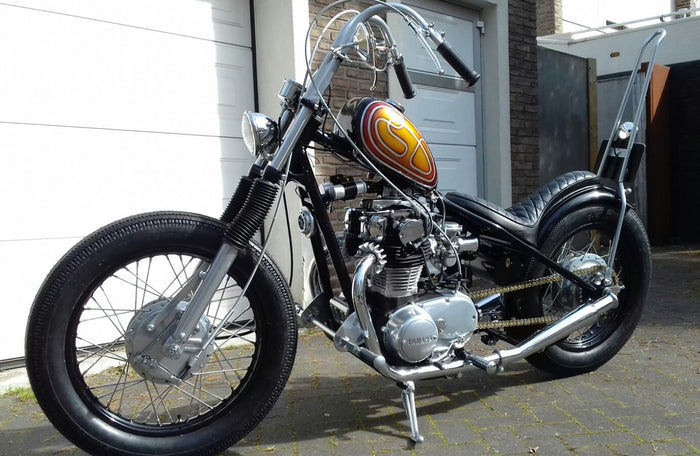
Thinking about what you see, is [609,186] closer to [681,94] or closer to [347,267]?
[347,267]

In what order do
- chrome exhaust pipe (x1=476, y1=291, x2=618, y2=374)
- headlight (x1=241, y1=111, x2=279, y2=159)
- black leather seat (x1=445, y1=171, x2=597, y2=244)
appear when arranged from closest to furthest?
headlight (x1=241, y1=111, x2=279, y2=159) → chrome exhaust pipe (x1=476, y1=291, x2=618, y2=374) → black leather seat (x1=445, y1=171, x2=597, y2=244)


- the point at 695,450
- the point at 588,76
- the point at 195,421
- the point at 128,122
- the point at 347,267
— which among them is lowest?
the point at 695,450

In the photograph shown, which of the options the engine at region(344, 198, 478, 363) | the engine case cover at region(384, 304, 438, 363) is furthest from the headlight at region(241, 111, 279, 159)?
the engine case cover at region(384, 304, 438, 363)

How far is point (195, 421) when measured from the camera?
2.41 m

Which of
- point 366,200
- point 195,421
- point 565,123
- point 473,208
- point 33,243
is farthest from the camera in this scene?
point 565,123

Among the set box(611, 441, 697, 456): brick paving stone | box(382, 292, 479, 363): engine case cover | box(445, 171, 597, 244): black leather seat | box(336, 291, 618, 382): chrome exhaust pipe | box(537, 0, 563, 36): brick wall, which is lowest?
box(611, 441, 697, 456): brick paving stone

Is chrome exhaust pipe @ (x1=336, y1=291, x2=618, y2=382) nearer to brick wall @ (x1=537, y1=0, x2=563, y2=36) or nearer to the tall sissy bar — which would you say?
the tall sissy bar

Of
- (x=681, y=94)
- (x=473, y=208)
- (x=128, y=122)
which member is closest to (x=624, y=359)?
(x=473, y=208)

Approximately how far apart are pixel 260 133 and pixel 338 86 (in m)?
2.92

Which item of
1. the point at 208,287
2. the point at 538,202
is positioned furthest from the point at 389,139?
the point at 538,202

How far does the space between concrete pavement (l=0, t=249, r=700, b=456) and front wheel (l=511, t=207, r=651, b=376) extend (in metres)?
0.15

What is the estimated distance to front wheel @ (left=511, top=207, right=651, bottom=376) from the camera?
10.4 ft

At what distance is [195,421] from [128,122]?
8.84ft

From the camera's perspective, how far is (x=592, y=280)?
3252 millimetres
